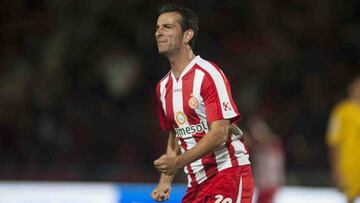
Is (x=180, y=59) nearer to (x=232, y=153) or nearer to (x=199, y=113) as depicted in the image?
(x=199, y=113)

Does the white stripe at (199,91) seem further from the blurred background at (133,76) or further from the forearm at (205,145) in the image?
the blurred background at (133,76)

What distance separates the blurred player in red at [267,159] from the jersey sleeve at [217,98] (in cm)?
565

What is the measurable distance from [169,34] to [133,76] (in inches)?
240

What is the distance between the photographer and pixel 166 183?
183 inches

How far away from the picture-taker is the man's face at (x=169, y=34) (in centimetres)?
450

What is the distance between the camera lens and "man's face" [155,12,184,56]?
4.50 m

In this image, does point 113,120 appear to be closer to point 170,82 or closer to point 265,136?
point 265,136

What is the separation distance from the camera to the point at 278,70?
1068 cm

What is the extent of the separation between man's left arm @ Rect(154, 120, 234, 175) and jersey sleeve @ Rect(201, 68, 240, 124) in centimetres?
4

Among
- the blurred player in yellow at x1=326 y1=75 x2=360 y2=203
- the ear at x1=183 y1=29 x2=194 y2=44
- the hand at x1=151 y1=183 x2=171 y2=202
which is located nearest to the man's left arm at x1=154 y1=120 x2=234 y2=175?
the hand at x1=151 y1=183 x2=171 y2=202

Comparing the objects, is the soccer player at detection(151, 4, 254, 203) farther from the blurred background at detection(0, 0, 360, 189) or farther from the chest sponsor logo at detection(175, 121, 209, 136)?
the blurred background at detection(0, 0, 360, 189)

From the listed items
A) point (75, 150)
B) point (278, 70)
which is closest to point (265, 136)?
point (278, 70)

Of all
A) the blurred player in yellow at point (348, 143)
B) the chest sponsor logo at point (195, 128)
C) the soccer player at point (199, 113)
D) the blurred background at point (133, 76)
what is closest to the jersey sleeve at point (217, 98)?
the soccer player at point (199, 113)

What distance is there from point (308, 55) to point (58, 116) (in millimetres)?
3244
